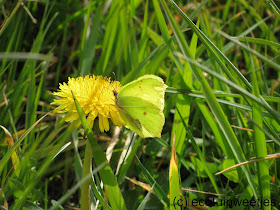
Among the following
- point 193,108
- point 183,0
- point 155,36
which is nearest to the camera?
point 193,108

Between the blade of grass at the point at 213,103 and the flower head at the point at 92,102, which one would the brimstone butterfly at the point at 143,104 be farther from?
the blade of grass at the point at 213,103

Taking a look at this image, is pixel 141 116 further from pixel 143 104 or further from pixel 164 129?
pixel 164 129

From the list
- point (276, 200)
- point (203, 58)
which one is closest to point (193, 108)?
point (203, 58)

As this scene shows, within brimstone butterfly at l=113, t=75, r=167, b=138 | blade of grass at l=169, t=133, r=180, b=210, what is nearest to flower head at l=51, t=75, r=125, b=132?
brimstone butterfly at l=113, t=75, r=167, b=138

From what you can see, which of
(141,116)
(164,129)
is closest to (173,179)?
(141,116)

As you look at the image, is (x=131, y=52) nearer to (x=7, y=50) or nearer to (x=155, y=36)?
(x=155, y=36)

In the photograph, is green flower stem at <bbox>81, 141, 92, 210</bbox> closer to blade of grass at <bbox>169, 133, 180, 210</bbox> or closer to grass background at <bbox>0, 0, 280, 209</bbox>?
grass background at <bbox>0, 0, 280, 209</bbox>
